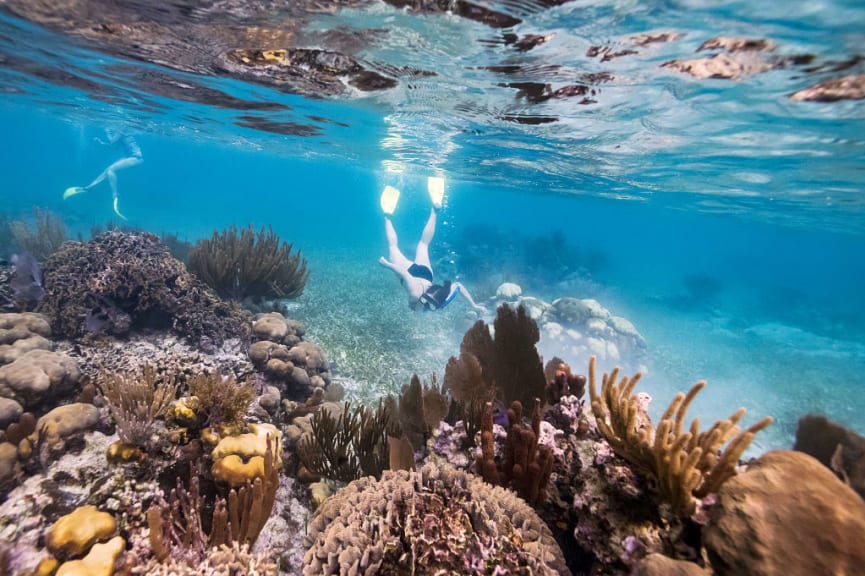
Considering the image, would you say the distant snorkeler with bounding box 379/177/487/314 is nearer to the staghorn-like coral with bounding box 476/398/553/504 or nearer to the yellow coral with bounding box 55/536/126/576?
the staghorn-like coral with bounding box 476/398/553/504

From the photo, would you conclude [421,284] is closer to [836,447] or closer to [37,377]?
[37,377]

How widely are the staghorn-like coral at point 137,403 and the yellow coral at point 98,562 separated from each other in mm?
1173

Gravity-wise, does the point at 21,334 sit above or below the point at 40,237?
above

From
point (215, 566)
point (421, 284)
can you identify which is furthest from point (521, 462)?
Result: point (421, 284)

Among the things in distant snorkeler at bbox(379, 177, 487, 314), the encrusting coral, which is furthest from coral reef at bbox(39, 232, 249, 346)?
the encrusting coral

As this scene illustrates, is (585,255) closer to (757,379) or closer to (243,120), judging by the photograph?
(757,379)

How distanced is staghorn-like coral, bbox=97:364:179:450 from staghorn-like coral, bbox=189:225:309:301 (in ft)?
20.3

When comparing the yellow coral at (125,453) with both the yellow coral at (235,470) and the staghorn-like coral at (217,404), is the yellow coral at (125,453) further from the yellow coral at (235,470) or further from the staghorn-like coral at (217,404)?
the yellow coral at (235,470)

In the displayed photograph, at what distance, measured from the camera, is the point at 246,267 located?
1138 cm

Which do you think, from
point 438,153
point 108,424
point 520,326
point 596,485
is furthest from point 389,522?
point 438,153

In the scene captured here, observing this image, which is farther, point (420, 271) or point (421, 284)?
point (420, 271)

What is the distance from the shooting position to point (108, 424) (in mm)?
4910

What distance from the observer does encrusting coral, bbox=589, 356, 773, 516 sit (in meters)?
2.49

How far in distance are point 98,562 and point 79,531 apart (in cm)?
42
